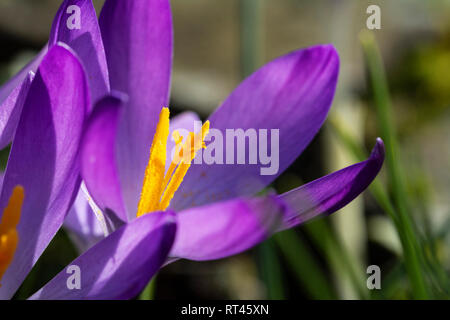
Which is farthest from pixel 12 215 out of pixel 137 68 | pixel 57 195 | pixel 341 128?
pixel 341 128

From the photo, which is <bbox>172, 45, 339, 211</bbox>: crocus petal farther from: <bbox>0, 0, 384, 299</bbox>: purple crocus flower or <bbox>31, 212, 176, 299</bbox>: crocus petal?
<bbox>31, 212, 176, 299</bbox>: crocus petal

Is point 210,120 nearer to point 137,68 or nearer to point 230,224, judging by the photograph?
point 137,68

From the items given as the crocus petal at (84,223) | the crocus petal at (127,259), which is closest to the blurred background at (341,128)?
the crocus petal at (84,223)

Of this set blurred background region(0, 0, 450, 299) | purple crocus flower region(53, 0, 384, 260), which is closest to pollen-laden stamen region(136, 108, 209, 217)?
purple crocus flower region(53, 0, 384, 260)

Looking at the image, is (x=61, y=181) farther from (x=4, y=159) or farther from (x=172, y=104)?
(x=172, y=104)

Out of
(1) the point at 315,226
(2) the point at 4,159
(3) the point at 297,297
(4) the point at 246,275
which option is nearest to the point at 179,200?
(1) the point at 315,226
